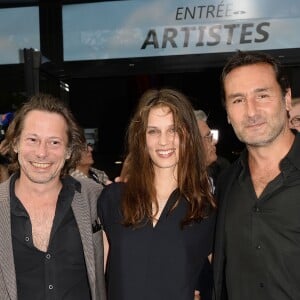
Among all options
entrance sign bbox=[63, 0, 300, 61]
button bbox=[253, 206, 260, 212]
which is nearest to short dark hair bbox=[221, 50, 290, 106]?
button bbox=[253, 206, 260, 212]

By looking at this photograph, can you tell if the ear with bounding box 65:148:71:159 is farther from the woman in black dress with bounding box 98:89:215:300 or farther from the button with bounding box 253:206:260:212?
the button with bounding box 253:206:260:212

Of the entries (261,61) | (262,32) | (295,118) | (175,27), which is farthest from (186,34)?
(261,61)

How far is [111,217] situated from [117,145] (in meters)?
3.99

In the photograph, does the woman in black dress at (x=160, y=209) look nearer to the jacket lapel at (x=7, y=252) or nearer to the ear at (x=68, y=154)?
the ear at (x=68, y=154)

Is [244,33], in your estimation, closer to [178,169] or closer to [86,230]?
[178,169]

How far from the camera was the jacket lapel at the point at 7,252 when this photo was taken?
219cm

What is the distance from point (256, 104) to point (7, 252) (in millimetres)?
1340

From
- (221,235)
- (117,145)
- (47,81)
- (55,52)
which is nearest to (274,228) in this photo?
(221,235)

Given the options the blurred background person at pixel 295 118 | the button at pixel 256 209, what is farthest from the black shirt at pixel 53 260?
the blurred background person at pixel 295 118

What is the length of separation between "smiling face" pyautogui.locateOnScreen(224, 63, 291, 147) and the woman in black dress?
29 cm

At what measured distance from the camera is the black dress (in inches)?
90.2

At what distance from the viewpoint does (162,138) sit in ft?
8.05

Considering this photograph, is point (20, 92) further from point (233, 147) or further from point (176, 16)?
point (233, 147)

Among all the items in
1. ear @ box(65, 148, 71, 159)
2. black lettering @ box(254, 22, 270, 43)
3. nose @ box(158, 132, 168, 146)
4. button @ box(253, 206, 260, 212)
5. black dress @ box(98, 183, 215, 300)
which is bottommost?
black dress @ box(98, 183, 215, 300)
